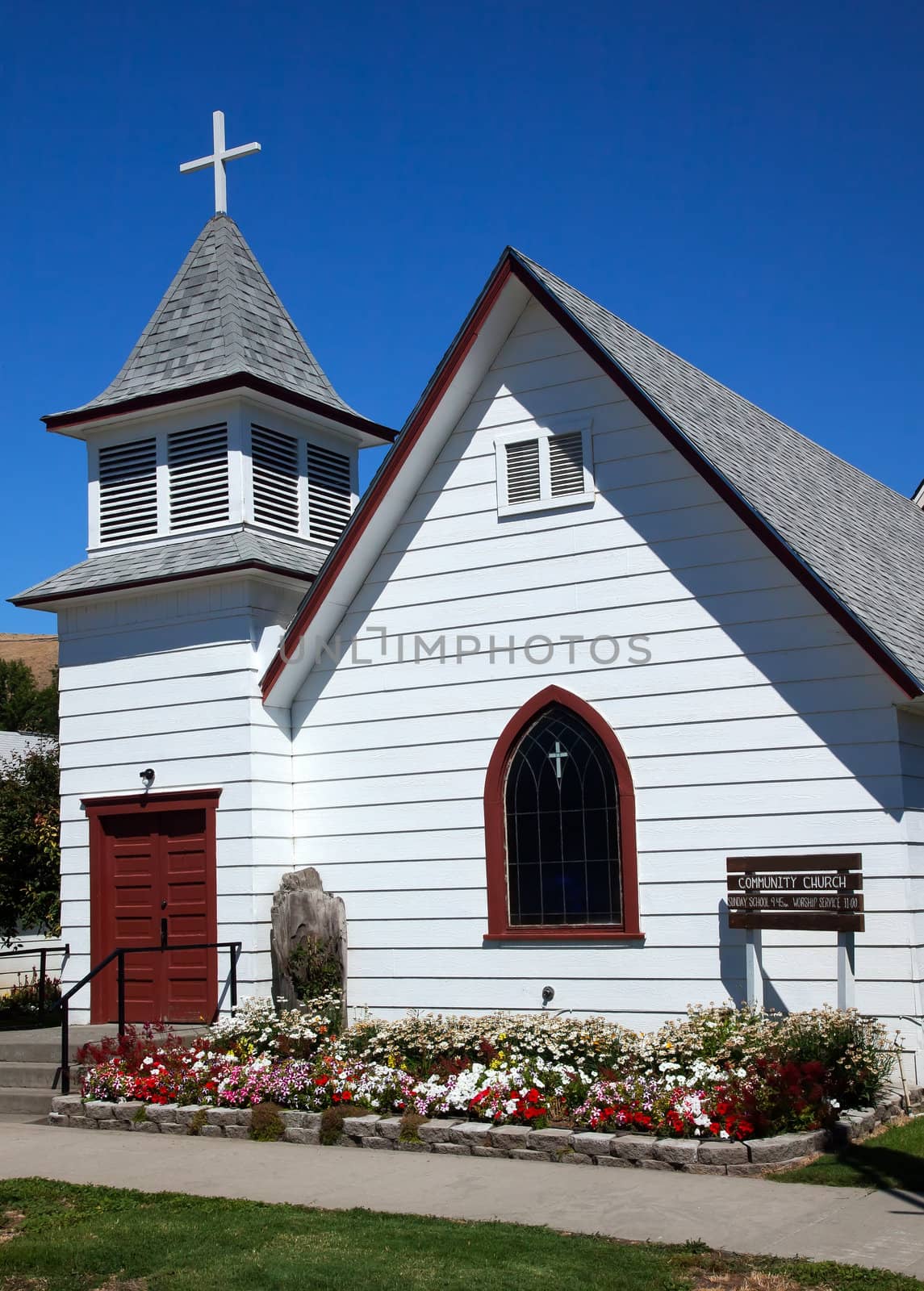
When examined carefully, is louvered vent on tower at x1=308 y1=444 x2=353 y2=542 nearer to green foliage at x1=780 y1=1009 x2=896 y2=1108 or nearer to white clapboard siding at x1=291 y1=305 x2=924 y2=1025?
white clapboard siding at x1=291 y1=305 x2=924 y2=1025

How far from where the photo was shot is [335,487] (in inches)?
688

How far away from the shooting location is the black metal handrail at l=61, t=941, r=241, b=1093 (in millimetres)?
13188

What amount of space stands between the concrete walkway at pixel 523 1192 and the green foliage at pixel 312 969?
2743 millimetres

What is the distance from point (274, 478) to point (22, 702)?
4428cm

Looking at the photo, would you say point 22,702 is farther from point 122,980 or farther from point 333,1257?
point 333,1257

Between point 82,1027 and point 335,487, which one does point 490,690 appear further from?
point 82,1027

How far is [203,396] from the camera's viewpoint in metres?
15.8

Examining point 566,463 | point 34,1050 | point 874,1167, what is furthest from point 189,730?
point 874,1167

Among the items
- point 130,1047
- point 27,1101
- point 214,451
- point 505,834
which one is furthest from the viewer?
point 214,451

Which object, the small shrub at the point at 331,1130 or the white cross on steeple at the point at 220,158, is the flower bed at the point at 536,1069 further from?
the white cross on steeple at the point at 220,158

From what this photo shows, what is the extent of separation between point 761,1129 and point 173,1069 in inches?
213

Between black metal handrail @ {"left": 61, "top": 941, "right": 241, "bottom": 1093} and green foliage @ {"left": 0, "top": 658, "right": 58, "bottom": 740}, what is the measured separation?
36.8 meters

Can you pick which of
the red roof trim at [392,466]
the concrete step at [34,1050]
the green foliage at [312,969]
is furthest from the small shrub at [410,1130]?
the red roof trim at [392,466]

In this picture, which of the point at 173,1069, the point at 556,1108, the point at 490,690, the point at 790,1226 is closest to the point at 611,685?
the point at 490,690
